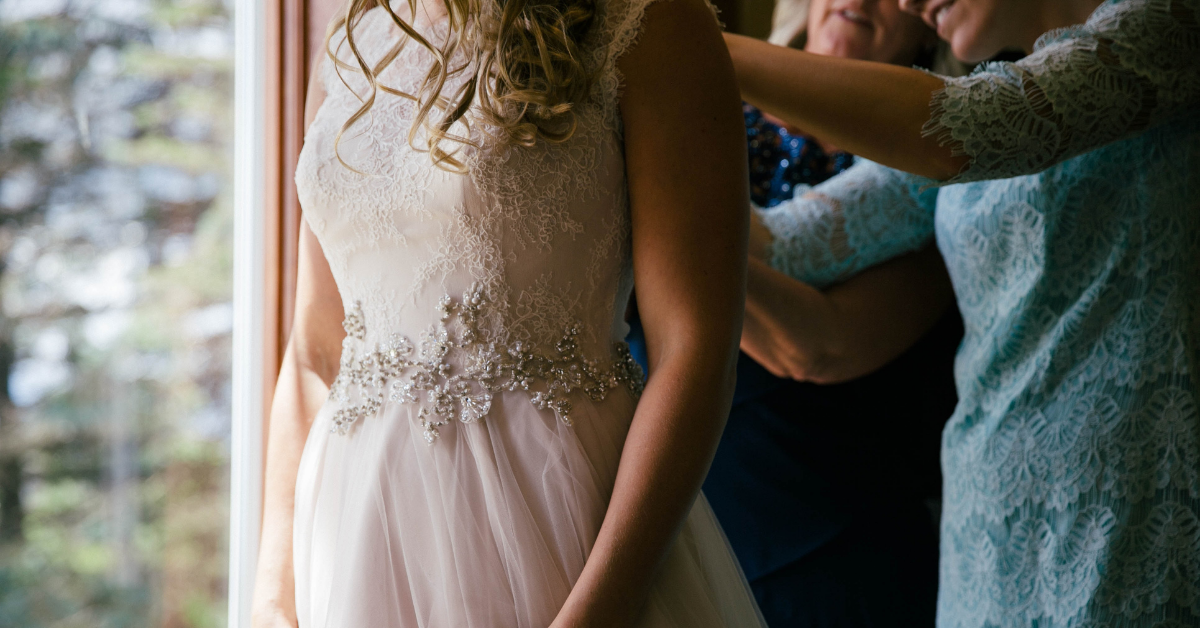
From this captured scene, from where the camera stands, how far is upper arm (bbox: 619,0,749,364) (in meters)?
0.85

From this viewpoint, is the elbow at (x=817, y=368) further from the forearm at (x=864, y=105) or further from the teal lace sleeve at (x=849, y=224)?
the forearm at (x=864, y=105)

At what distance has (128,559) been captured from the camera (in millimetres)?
1251

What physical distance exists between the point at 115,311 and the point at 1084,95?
1.25 meters

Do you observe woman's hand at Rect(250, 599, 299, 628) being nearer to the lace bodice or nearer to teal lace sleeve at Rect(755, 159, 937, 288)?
the lace bodice

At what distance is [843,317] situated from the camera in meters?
1.54

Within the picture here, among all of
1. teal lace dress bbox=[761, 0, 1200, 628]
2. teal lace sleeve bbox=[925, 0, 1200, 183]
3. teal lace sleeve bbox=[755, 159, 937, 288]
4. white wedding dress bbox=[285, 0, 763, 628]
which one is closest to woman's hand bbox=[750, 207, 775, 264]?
teal lace sleeve bbox=[755, 159, 937, 288]

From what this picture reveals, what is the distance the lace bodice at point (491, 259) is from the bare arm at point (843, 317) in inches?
23.2

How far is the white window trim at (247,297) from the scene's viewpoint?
4.75ft

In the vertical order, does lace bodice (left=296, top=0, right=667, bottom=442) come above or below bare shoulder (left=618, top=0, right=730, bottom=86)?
below

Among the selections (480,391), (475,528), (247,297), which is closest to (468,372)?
(480,391)

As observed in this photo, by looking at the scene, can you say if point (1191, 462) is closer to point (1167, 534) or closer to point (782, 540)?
point (1167, 534)

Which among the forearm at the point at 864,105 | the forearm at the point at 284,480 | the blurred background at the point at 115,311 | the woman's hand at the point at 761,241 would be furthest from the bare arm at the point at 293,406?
the woman's hand at the point at 761,241

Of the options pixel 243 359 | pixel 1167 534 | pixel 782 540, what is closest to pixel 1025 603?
pixel 1167 534

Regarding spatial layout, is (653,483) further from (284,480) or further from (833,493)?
(833,493)
